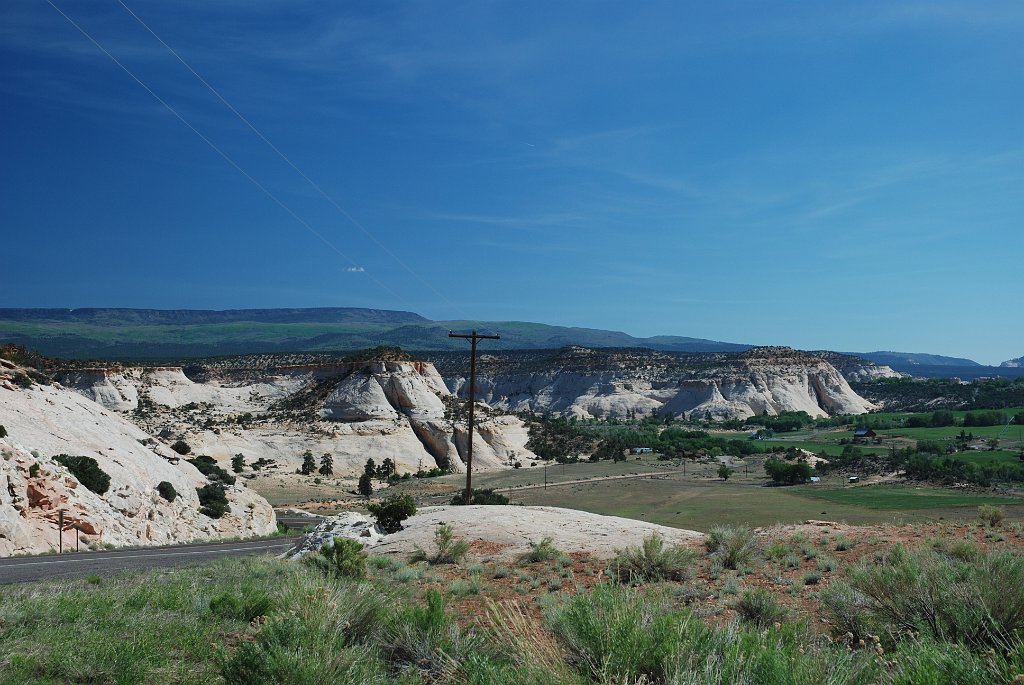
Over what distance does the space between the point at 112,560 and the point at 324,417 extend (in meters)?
47.7

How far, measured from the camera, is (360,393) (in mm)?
67750

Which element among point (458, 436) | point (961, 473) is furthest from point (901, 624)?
point (458, 436)

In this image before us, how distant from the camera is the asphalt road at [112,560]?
611 inches

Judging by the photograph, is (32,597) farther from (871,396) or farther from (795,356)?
(871,396)

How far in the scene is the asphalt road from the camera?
1552 cm

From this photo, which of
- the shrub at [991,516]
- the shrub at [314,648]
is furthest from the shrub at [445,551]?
the shrub at [991,516]

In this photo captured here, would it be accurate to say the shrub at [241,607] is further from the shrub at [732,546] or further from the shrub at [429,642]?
the shrub at [732,546]

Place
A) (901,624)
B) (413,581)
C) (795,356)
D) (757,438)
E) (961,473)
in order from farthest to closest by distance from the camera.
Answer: (795,356), (757,438), (961,473), (413,581), (901,624)

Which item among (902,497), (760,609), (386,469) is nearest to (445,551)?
(760,609)

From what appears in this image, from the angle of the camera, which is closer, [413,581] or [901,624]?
[901,624]

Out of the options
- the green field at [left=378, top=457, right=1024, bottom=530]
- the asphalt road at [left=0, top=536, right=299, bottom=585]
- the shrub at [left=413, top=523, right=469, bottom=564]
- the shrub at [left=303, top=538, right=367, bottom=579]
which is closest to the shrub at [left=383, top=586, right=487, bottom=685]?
the shrub at [left=303, top=538, right=367, bottom=579]

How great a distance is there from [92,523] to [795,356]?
426 ft

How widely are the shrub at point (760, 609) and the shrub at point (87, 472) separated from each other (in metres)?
24.1

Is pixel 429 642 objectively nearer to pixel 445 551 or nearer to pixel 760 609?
pixel 760 609
